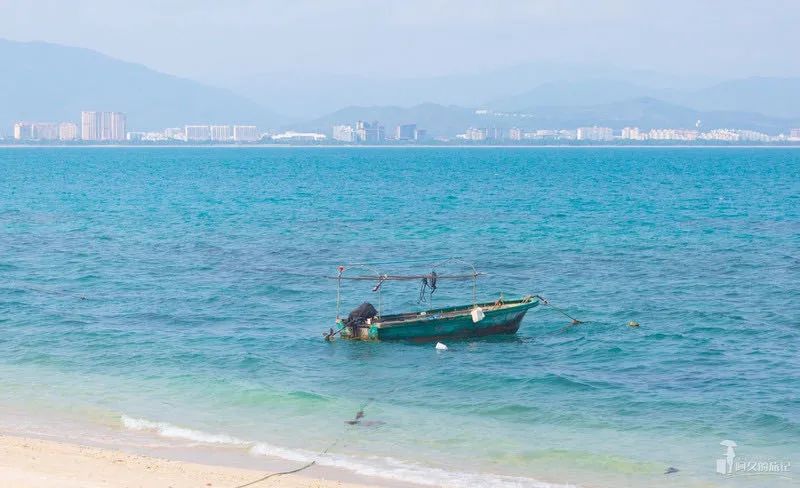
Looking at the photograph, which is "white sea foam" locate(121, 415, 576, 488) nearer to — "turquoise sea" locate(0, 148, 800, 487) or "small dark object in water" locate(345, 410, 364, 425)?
"turquoise sea" locate(0, 148, 800, 487)

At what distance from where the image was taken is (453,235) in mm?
64125

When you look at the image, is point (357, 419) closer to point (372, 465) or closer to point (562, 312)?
point (372, 465)

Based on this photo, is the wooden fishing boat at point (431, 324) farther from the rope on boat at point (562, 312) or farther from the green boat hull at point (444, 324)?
the rope on boat at point (562, 312)

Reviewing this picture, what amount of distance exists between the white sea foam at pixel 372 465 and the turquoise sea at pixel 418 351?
75mm

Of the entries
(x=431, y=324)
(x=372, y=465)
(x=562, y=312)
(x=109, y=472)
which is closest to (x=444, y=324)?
(x=431, y=324)

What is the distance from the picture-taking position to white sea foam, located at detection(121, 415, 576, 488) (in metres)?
21.7

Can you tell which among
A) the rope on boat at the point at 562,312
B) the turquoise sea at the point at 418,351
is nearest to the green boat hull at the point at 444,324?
the turquoise sea at the point at 418,351

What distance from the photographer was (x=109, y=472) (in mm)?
21406

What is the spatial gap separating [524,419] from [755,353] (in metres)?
11.0

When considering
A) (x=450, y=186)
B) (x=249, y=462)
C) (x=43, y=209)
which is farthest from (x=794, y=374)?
(x=450, y=186)

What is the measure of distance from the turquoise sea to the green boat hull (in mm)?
600

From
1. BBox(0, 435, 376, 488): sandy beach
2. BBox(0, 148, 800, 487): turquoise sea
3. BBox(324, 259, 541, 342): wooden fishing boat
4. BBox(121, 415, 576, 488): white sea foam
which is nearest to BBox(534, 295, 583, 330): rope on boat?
BBox(0, 148, 800, 487): turquoise sea

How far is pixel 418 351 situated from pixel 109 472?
49.8ft

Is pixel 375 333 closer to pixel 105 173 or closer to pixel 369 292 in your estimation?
Answer: pixel 369 292
